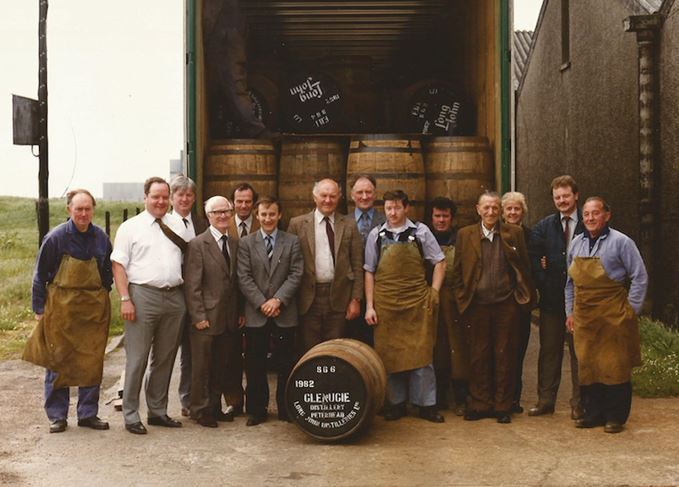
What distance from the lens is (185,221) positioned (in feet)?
24.1

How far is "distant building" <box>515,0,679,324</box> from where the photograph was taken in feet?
39.9

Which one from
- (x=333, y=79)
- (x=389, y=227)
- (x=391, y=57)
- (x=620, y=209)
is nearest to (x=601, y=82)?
(x=620, y=209)

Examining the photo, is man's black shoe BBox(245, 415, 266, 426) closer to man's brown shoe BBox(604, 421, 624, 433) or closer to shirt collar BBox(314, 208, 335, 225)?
shirt collar BBox(314, 208, 335, 225)

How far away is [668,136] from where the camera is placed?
12.1 metres

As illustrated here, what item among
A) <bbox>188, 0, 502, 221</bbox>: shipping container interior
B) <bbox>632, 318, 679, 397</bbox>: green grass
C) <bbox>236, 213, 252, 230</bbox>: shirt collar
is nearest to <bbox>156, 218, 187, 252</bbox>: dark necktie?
<bbox>236, 213, 252, 230</bbox>: shirt collar

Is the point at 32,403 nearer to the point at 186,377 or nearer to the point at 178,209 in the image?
Answer: the point at 186,377

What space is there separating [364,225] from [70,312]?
2.20 m

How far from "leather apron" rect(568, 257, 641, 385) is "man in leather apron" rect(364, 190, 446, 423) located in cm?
100

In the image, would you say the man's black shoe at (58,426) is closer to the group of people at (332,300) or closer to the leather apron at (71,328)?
the group of people at (332,300)

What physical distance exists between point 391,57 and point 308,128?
2.93 meters

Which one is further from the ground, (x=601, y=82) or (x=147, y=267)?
(x=601, y=82)

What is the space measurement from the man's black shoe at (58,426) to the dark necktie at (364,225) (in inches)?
97.8

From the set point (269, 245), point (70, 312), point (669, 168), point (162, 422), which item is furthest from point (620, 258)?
point (669, 168)

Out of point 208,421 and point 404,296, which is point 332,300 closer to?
point 404,296
